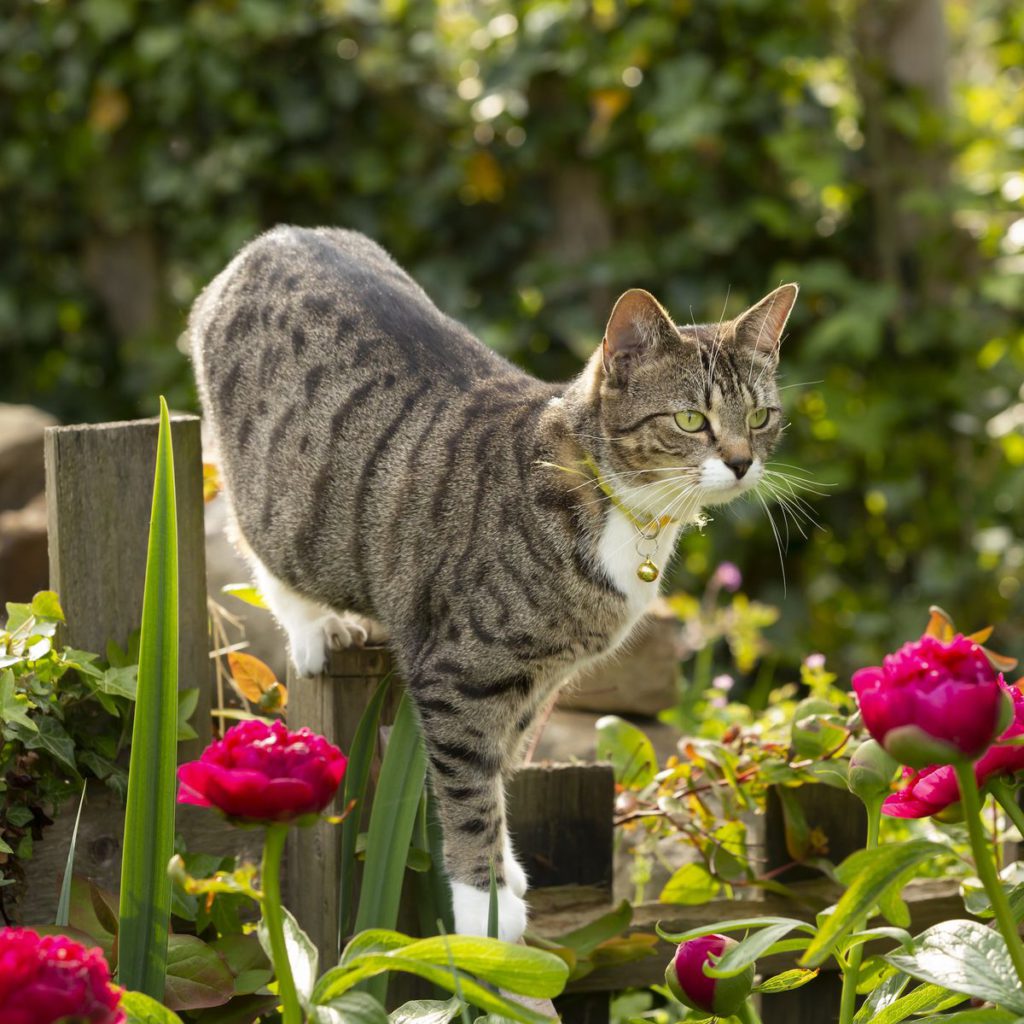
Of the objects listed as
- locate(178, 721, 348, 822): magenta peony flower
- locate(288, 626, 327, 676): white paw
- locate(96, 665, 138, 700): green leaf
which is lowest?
locate(178, 721, 348, 822): magenta peony flower

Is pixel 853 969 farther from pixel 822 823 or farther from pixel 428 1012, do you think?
pixel 822 823

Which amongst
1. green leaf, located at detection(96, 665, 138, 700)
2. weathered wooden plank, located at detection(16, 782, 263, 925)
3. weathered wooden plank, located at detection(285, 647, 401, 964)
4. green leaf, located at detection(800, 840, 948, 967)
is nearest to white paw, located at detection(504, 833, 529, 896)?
weathered wooden plank, located at detection(285, 647, 401, 964)

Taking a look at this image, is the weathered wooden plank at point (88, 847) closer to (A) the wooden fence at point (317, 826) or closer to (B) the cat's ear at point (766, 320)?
(A) the wooden fence at point (317, 826)

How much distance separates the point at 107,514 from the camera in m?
1.75

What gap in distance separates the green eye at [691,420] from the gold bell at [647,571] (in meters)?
0.19

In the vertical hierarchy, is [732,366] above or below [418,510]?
above

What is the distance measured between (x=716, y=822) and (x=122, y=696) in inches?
A: 35.5

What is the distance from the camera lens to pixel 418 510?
6.68 ft

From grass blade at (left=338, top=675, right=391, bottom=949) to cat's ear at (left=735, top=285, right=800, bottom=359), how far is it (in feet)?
2.30

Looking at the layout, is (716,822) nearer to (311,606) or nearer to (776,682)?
(311,606)

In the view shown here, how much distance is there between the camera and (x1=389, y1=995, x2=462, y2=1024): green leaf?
49.0 inches

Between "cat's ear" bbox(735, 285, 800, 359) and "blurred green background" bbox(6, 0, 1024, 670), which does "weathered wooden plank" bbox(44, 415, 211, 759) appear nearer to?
"cat's ear" bbox(735, 285, 800, 359)

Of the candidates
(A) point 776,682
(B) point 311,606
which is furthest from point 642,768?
(A) point 776,682

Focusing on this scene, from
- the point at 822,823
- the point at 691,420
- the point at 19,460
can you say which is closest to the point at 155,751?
the point at 691,420
